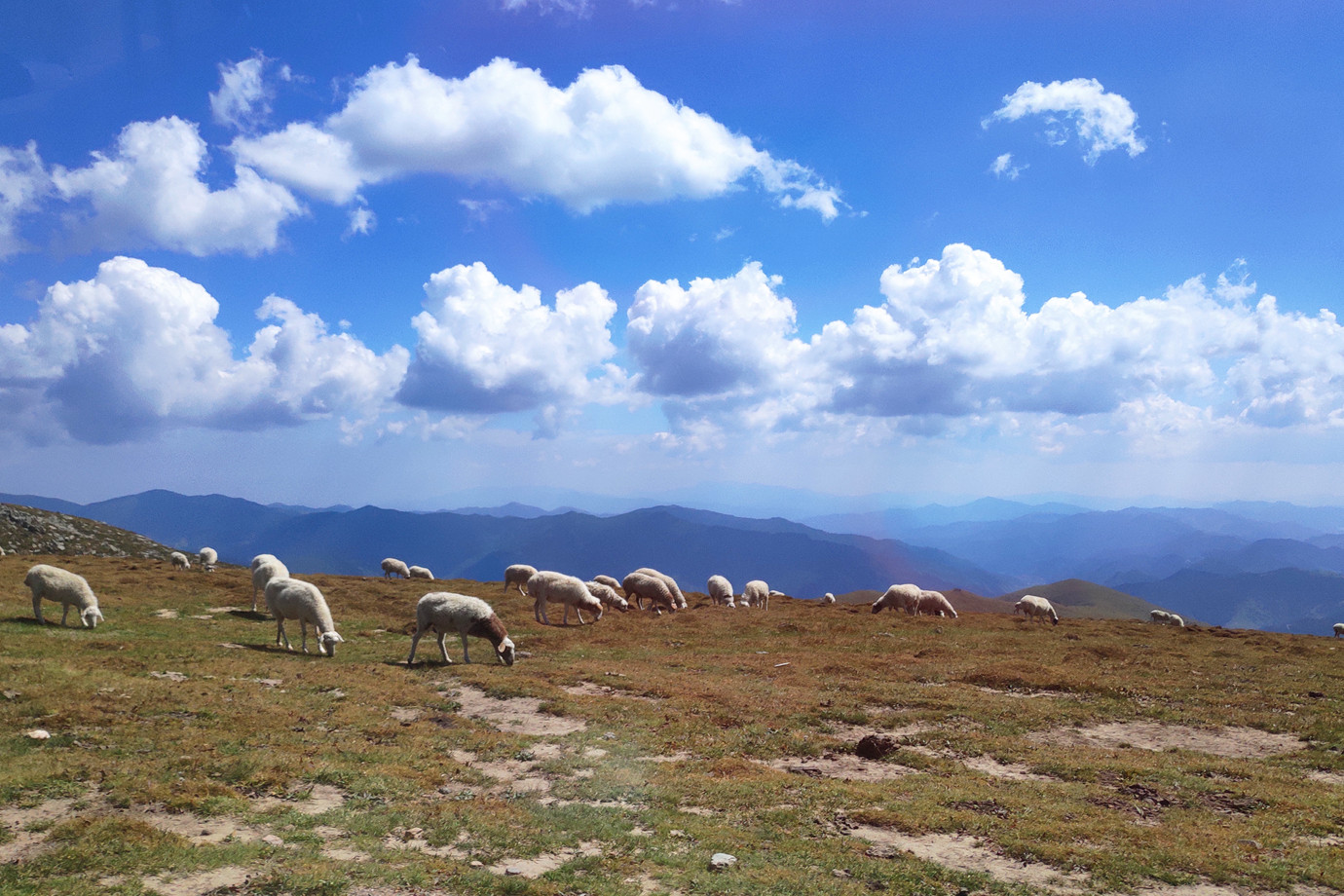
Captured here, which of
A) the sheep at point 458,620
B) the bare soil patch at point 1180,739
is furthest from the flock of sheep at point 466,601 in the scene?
the bare soil patch at point 1180,739

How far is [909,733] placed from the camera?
1922 cm

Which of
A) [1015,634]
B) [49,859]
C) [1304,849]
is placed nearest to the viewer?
[49,859]

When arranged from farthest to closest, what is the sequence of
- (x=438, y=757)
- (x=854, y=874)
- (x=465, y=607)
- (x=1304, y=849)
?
(x=465, y=607) → (x=438, y=757) → (x=1304, y=849) → (x=854, y=874)

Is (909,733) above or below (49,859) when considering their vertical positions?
below

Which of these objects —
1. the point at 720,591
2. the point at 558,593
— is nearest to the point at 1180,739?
the point at 558,593

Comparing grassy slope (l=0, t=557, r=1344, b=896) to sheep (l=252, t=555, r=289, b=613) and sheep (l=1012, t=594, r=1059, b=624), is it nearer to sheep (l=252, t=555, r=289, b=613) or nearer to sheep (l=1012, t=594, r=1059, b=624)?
sheep (l=252, t=555, r=289, b=613)

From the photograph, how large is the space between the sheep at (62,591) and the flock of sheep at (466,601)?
0.09ft

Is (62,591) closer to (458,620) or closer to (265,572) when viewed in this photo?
(265,572)

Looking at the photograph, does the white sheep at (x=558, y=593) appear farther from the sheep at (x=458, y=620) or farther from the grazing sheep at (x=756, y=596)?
the grazing sheep at (x=756, y=596)

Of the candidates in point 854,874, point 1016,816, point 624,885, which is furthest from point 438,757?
point 1016,816

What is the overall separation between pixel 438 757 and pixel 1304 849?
16620 millimetres

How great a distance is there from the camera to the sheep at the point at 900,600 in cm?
5138

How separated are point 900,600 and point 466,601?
37.6 metres

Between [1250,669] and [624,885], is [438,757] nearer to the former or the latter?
[624,885]
